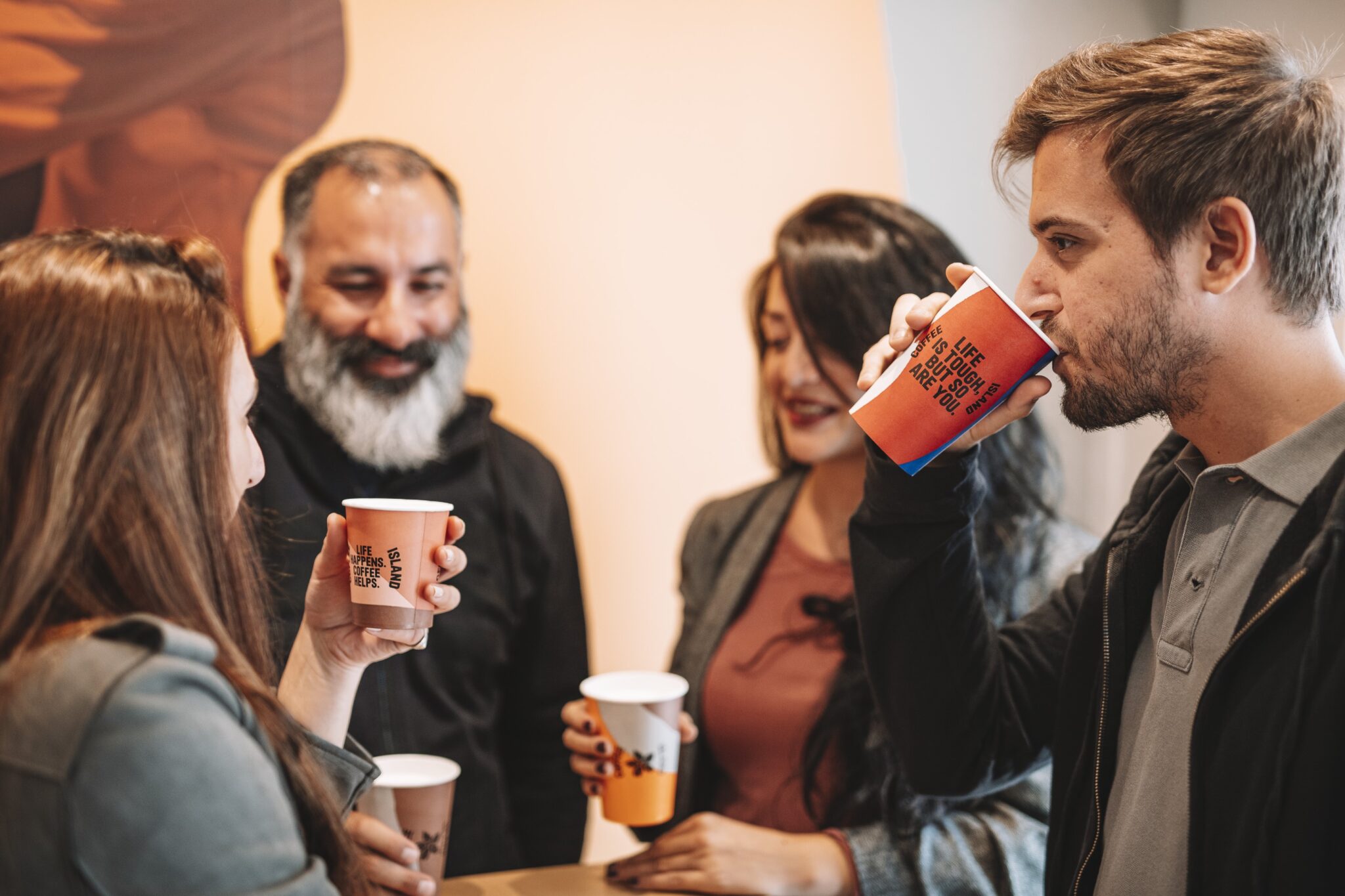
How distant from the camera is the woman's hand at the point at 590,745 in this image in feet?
5.15

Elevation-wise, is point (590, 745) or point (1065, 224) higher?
point (1065, 224)

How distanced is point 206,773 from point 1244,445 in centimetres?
114

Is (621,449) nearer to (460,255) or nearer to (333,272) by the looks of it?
(460,255)

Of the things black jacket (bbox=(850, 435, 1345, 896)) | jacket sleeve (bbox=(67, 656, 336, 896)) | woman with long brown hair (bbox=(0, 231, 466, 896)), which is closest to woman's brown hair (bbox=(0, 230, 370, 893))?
woman with long brown hair (bbox=(0, 231, 466, 896))

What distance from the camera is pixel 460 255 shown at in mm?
2346

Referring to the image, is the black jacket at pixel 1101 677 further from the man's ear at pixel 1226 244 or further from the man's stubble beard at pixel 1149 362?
the man's ear at pixel 1226 244

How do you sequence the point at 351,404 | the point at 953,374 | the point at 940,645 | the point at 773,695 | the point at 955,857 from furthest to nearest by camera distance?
1. the point at 351,404
2. the point at 773,695
3. the point at 955,857
4. the point at 940,645
5. the point at 953,374

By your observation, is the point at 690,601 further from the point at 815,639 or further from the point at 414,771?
the point at 414,771

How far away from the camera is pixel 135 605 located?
95 centimetres

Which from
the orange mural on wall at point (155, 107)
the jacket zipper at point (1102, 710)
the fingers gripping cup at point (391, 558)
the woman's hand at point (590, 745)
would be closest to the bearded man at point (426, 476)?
the orange mural on wall at point (155, 107)

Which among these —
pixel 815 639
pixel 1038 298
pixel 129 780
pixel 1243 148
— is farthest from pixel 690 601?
pixel 129 780

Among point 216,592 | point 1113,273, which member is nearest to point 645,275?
point 1113,273

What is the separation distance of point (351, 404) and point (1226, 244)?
63.6 inches

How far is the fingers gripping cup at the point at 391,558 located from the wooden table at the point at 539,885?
456 millimetres
